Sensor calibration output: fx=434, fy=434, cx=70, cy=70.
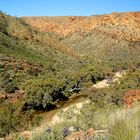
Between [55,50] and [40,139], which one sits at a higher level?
[55,50]

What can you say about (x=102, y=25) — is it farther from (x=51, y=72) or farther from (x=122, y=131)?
(x=122, y=131)

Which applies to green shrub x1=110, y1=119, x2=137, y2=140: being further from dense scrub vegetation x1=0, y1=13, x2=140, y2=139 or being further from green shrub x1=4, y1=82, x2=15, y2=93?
green shrub x1=4, y1=82, x2=15, y2=93

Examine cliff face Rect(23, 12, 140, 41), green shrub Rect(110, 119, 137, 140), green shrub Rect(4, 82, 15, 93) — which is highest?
cliff face Rect(23, 12, 140, 41)

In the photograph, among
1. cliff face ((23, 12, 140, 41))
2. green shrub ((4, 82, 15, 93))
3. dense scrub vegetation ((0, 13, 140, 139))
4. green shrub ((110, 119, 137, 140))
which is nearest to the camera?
green shrub ((110, 119, 137, 140))

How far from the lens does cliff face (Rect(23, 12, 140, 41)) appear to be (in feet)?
299

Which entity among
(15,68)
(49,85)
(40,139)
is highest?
(15,68)

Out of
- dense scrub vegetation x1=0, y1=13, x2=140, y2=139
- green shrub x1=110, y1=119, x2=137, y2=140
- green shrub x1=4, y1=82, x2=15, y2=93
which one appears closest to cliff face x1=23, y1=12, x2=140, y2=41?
dense scrub vegetation x1=0, y1=13, x2=140, y2=139

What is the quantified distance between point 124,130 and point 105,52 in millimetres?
71663

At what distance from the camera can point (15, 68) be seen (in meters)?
43.7

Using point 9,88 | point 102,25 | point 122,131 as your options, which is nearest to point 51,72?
point 9,88

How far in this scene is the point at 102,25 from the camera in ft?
313

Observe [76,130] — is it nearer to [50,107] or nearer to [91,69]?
[50,107]

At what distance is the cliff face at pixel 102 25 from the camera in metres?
91.1

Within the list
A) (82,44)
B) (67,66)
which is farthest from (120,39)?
(67,66)
